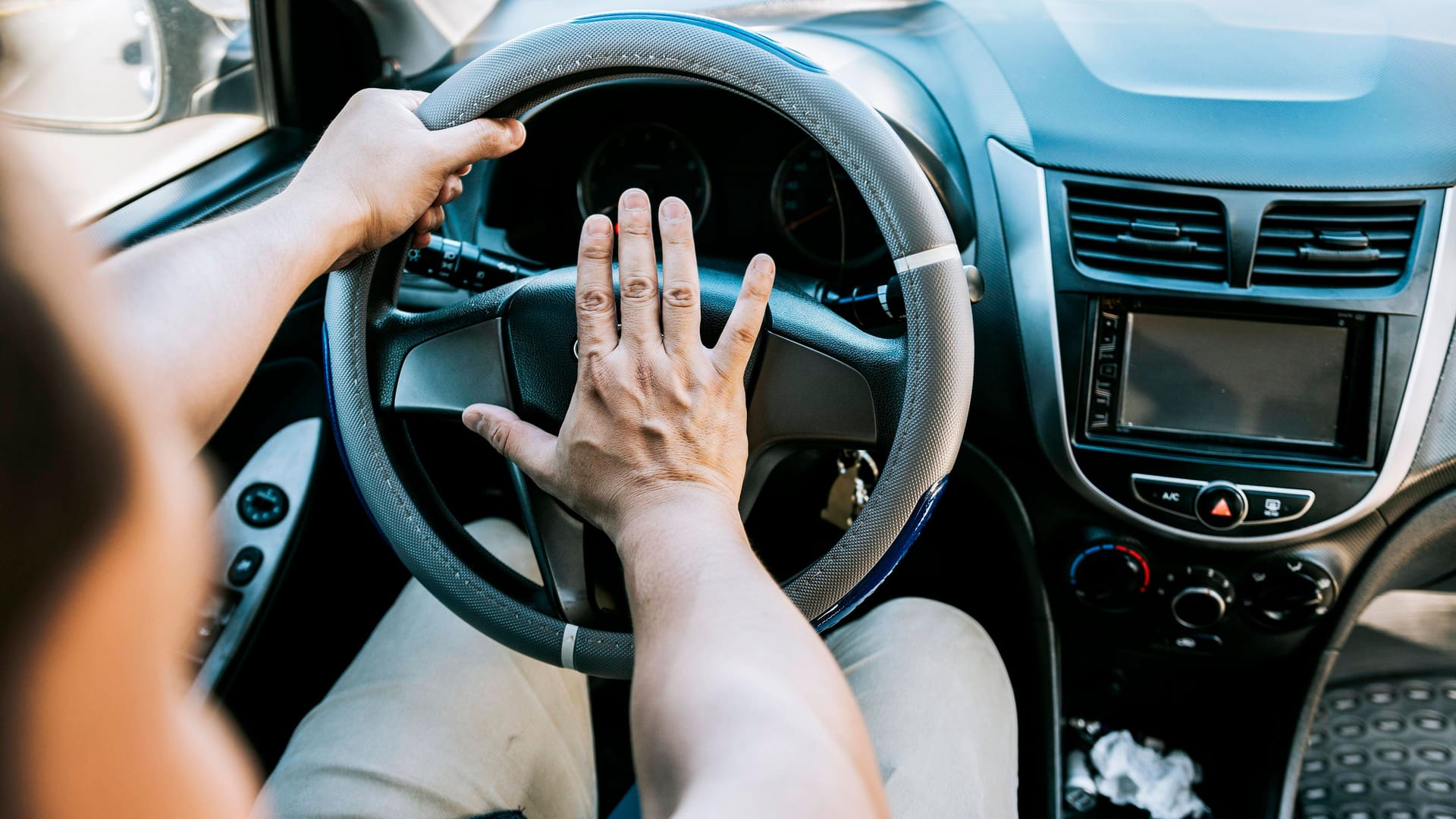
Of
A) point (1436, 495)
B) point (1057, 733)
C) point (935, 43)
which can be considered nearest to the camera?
point (1436, 495)

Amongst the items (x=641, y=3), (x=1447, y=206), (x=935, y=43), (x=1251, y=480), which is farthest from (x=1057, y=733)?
(x=641, y=3)

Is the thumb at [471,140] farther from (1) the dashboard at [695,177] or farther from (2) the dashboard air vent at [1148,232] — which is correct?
(2) the dashboard air vent at [1148,232]

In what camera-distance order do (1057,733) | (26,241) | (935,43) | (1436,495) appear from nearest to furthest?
(26,241) < (1436,495) < (935,43) < (1057,733)

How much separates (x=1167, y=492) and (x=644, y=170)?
2.73ft

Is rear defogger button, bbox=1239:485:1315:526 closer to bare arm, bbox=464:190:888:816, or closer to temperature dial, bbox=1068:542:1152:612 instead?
temperature dial, bbox=1068:542:1152:612

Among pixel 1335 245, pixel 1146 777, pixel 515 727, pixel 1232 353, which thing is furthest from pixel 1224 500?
pixel 515 727

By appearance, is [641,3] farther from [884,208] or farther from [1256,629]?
[1256,629]

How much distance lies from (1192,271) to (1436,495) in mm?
429

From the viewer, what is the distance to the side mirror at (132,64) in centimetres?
109

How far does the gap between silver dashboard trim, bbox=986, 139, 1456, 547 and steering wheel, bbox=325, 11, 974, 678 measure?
1.07ft

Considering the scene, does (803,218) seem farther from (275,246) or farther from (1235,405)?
(275,246)

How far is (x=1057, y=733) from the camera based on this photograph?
140 cm

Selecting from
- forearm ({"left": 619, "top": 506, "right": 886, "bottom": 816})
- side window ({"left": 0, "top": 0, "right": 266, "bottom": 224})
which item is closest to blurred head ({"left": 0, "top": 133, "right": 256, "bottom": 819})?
forearm ({"left": 619, "top": 506, "right": 886, "bottom": 816})

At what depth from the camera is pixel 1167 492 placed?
118cm
